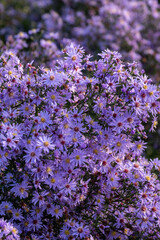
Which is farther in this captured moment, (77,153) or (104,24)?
(104,24)

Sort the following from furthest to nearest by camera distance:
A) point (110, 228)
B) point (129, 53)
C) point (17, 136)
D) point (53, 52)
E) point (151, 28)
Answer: point (151, 28) < point (129, 53) < point (53, 52) < point (110, 228) < point (17, 136)

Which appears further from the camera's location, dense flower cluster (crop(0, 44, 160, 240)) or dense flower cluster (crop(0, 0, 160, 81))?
dense flower cluster (crop(0, 0, 160, 81))

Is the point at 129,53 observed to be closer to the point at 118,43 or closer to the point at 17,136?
the point at 118,43

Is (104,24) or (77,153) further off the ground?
(104,24)

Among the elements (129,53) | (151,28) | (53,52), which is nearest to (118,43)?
(129,53)

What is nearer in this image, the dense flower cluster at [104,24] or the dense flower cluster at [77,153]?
the dense flower cluster at [77,153]

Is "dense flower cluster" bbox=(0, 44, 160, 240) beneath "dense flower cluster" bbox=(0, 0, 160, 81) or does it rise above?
beneath

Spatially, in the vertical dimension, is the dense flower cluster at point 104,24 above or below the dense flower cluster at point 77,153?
above

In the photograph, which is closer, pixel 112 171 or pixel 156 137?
pixel 112 171
